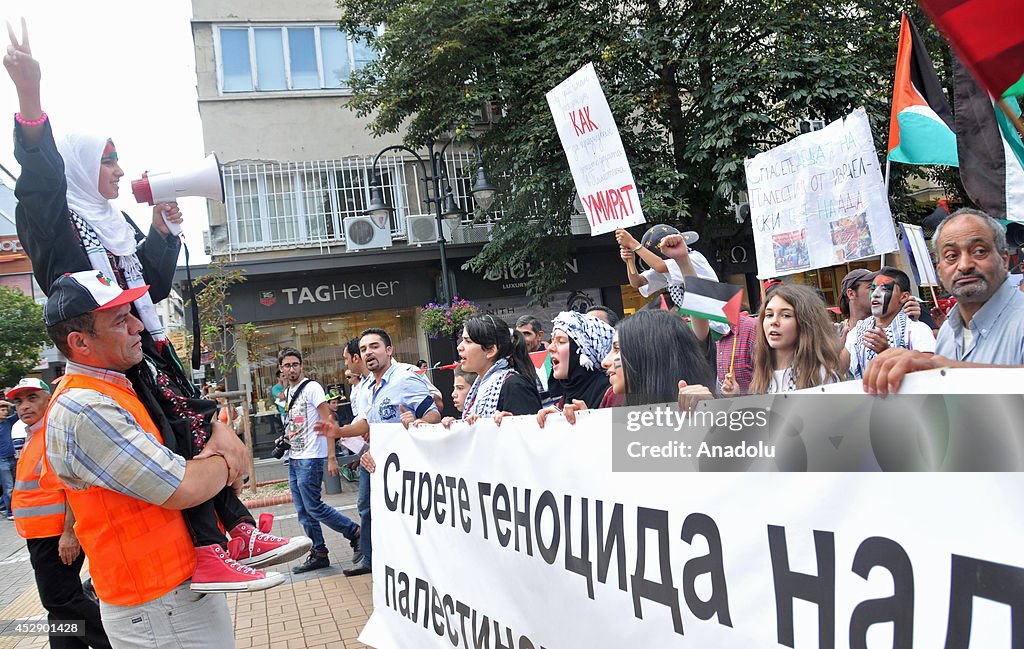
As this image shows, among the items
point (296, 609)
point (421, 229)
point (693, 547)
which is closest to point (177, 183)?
point (693, 547)

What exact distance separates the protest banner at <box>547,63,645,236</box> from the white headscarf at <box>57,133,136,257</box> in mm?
3549

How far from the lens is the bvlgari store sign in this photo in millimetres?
19828

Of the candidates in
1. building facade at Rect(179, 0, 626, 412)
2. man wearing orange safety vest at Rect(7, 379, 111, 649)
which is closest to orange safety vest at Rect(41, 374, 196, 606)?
man wearing orange safety vest at Rect(7, 379, 111, 649)

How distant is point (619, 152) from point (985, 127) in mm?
2333

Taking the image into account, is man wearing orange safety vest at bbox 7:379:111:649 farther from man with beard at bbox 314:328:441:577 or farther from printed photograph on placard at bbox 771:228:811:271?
printed photograph on placard at bbox 771:228:811:271

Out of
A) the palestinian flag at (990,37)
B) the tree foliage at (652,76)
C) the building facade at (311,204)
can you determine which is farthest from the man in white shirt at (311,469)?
the building facade at (311,204)

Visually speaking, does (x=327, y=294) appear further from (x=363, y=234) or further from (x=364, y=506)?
(x=364, y=506)

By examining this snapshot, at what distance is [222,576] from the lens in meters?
2.78

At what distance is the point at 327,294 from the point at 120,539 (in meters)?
18.3

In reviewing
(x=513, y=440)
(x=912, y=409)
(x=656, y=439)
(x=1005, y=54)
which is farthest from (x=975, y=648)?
(x=513, y=440)

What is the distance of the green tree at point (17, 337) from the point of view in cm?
2877

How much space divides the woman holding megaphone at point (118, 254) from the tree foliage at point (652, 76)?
12310 millimetres

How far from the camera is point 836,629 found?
1966 millimetres

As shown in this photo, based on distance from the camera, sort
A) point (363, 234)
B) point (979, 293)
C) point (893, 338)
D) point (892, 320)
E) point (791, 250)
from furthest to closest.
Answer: point (363, 234)
point (791, 250)
point (892, 320)
point (893, 338)
point (979, 293)
